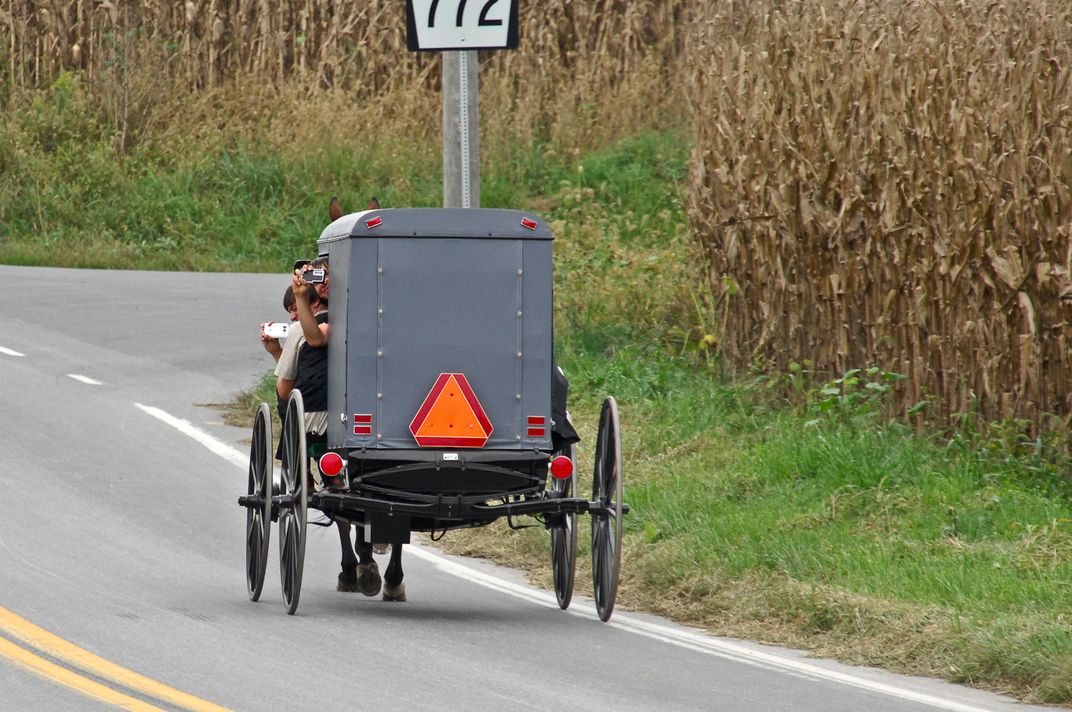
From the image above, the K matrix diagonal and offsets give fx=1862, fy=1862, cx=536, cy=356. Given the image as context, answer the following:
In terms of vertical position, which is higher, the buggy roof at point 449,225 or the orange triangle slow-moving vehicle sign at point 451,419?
the buggy roof at point 449,225

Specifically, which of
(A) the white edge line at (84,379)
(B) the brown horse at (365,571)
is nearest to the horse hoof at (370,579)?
(B) the brown horse at (365,571)

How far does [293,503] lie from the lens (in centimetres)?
959

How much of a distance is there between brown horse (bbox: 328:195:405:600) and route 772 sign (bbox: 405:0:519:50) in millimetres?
2558

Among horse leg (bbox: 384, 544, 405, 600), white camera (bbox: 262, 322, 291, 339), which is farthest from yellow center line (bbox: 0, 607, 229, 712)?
white camera (bbox: 262, 322, 291, 339)

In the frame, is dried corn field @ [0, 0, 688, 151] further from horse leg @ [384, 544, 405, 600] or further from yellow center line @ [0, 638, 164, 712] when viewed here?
yellow center line @ [0, 638, 164, 712]

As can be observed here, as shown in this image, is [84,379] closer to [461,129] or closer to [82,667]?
[461,129]

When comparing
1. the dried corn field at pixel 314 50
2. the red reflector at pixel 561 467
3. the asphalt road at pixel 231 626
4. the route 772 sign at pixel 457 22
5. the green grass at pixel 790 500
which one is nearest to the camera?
the asphalt road at pixel 231 626

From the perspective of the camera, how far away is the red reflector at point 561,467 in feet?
31.5

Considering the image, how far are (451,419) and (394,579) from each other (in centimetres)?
113

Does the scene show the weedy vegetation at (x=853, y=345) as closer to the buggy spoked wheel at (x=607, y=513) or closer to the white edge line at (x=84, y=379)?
the buggy spoked wheel at (x=607, y=513)

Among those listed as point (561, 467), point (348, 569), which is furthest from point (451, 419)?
point (348, 569)

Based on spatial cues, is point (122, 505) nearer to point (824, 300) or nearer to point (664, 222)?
point (824, 300)

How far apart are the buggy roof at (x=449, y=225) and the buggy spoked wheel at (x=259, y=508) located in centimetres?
117

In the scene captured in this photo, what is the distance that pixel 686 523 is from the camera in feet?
37.1
